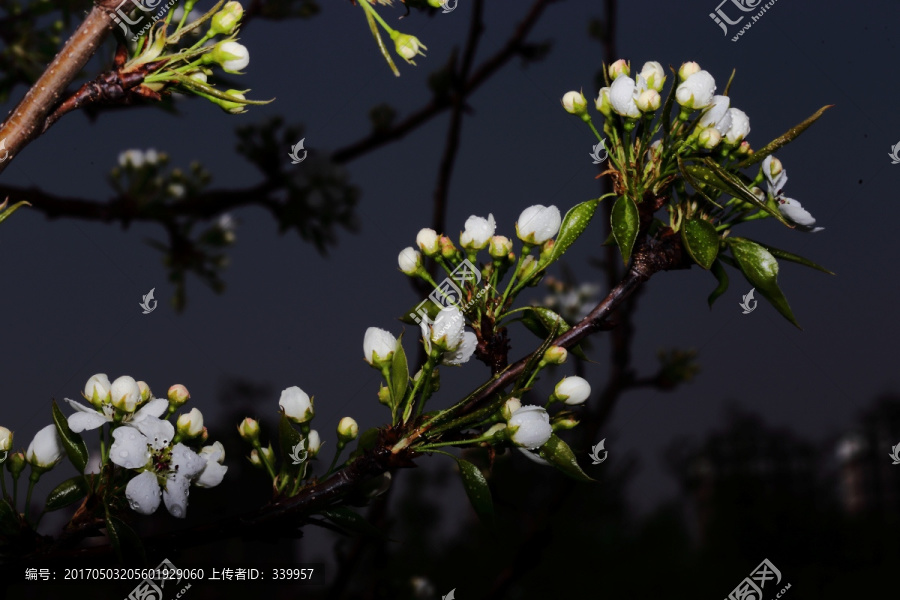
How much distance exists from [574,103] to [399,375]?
37 centimetres

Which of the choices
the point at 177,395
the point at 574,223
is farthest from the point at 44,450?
the point at 574,223

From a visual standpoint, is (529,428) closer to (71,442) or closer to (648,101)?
(648,101)

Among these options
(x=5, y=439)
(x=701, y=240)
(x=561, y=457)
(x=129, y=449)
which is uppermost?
(x=5, y=439)

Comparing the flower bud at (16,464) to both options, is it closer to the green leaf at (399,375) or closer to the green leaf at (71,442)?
the green leaf at (71,442)

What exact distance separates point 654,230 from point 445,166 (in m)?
0.50

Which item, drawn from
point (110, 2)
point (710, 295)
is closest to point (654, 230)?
point (710, 295)

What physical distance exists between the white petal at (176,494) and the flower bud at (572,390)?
0.39 meters

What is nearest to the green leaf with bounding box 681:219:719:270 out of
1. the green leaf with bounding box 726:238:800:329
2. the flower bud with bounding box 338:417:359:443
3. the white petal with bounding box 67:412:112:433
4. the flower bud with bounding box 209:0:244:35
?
the green leaf with bounding box 726:238:800:329

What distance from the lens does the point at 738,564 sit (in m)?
2.32

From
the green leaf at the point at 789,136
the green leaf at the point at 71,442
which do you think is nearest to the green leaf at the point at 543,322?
the green leaf at the point at 789,136

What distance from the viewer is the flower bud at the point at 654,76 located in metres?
0.70

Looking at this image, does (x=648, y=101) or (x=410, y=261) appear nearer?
(x=648, y=101)

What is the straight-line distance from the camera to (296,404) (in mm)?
734

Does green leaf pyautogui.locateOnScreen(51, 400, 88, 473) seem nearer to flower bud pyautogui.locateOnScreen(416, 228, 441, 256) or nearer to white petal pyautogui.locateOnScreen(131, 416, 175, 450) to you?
white petal pyautogui.locateOnScreen(131, 416, 175, 450)
